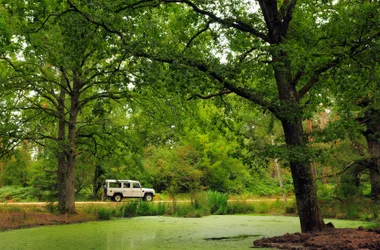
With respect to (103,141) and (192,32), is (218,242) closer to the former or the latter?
(192,32)

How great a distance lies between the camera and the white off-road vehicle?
23.1 metres

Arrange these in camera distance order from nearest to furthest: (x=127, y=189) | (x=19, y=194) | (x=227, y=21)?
(x=227, y=21)
(x=127, y=189)
(x=19, y=194)

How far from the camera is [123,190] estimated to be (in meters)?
23.4

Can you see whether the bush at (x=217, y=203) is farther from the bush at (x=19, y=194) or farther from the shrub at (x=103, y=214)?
the bush at (x=19, y=194)

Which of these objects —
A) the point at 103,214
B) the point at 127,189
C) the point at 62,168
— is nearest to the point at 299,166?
the point at 103,214

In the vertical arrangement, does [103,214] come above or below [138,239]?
above

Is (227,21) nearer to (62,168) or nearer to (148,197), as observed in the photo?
(62,168)

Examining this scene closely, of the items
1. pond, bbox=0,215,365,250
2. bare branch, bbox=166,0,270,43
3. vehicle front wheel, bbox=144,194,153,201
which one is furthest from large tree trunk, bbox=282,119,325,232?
vehicle front wheel, bbox=144,194,153,201

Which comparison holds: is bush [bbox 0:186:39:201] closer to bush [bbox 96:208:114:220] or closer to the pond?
bush [bbox 96:208:114:220]

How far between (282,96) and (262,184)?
24232 mm

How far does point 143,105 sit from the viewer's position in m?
13.8

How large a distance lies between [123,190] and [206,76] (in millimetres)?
17205

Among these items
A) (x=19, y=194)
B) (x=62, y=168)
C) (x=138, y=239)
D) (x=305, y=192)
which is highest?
(x=62, y=168)

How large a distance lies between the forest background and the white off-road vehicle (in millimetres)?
7170
